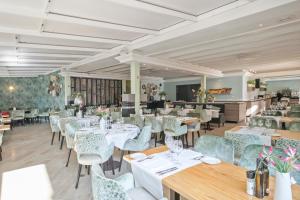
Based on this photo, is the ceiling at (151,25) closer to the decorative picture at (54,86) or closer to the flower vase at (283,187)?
the flower vase at (283,187)

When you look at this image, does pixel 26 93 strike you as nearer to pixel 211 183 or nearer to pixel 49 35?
→ pixel 49 35

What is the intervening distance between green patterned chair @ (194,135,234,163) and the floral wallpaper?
10449 millimetres

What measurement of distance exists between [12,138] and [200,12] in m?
7.33

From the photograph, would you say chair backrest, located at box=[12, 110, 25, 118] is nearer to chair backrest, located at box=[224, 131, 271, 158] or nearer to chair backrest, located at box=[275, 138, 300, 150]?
chair backrest, located at box=[224, 131, 271, 158]

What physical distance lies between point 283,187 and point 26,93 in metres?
14.5

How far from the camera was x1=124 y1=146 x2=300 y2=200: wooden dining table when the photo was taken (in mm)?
1281

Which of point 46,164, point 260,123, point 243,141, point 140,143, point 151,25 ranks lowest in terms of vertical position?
point 46,164

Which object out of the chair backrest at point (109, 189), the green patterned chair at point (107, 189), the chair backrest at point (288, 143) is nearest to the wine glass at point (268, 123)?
the chair backrest at point (288, 143)

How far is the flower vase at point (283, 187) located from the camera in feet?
3.68

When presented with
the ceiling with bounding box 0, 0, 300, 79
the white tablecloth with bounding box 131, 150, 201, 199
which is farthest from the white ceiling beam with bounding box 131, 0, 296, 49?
the white tablecloth with bounding box 131, 150, 201, 199

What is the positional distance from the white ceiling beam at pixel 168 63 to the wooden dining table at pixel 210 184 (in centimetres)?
458

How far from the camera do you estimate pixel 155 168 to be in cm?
171

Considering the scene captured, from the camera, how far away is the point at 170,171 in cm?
165

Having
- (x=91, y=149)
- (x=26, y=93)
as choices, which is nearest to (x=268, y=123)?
(x=91, y=149)
